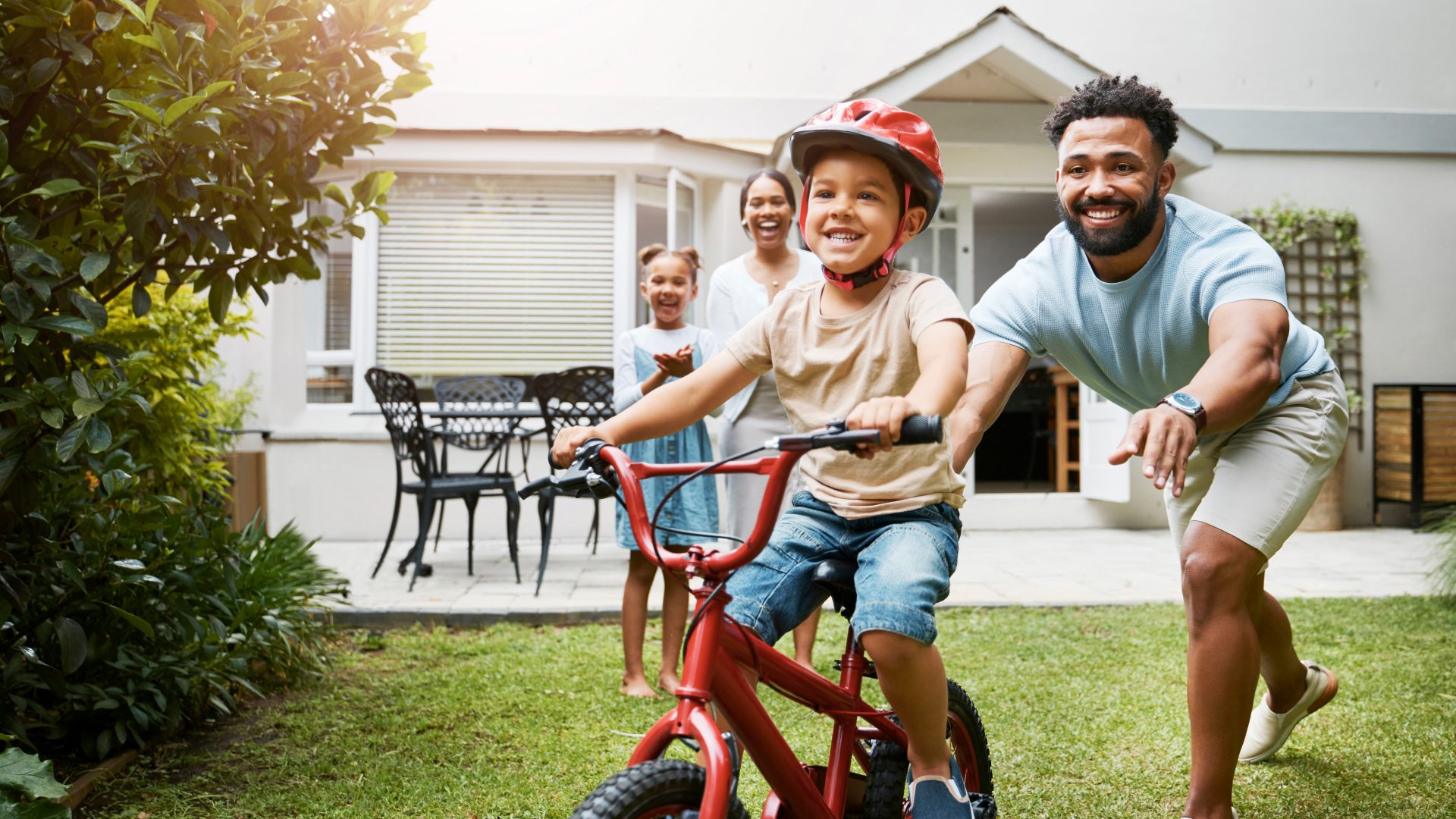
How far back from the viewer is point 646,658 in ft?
15.3

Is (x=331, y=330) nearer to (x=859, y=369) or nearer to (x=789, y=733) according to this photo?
(x=789, y=733)

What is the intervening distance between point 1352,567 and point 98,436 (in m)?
6.93

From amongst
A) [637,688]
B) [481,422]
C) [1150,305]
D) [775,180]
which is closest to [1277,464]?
[1150,305]

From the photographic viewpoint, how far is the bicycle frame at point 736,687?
68.2 inches

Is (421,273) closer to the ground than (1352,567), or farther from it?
farther from it

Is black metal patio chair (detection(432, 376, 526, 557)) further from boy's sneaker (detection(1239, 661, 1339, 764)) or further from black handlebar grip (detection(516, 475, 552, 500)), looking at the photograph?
black handlebar grip (detection(516, 475, 552, 500))

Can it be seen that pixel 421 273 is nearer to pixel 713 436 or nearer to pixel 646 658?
pixel 713 436

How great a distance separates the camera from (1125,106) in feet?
8.53

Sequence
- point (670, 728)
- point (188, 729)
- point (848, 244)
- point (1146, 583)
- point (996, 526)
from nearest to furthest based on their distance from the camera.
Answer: point (670, 728)
point (848, 244)
point (188, 729)
point (1146, 583)
point (996, 526)

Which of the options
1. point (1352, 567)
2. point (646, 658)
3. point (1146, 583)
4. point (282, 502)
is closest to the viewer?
point (646, 658)

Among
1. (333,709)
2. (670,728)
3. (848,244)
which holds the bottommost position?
(333,709)

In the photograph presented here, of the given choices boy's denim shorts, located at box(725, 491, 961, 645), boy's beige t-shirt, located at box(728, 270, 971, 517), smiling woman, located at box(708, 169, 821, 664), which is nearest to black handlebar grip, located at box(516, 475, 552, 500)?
boy's denim shorts, located at box(725, 491, 961, 645)

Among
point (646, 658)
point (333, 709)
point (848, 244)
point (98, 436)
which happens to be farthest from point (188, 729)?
point (848, 244)

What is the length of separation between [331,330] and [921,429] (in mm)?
8140
